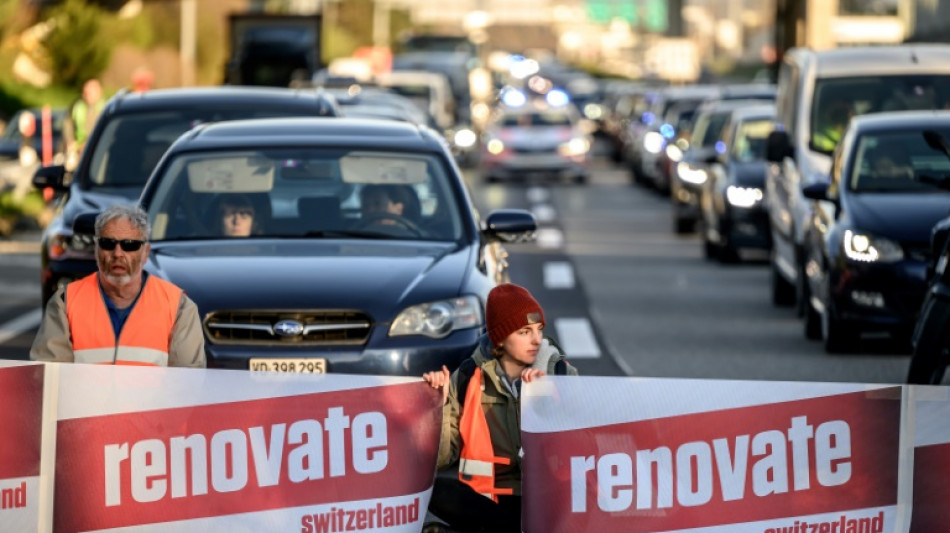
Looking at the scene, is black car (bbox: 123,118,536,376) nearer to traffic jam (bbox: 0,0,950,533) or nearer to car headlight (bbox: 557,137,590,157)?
traffic jam (bbox: 0,0,950,533)

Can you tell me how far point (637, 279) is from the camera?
859 inches

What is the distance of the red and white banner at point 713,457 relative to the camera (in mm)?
7098

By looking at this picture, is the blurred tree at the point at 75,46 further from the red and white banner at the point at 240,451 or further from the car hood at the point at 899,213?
the red and white banner at the point at 240,451

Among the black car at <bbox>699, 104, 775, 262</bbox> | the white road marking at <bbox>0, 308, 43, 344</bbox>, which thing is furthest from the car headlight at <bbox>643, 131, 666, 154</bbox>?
the white road marking at <bbox>0, 308, 43, 344</bbox>

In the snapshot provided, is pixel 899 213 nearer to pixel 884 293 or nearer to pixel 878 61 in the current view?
pixel 884 293

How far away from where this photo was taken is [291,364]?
9328mm

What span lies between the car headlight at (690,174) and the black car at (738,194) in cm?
223

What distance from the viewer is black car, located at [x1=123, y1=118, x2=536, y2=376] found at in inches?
373

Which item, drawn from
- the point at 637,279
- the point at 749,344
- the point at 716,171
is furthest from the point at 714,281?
the point at 749,344

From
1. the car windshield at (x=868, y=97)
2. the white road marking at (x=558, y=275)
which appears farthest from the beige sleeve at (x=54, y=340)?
the white road marking at (x=558, y=275)

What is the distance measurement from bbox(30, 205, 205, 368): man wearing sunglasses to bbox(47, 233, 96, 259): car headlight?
453cm

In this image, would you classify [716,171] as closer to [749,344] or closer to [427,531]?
[749,344]

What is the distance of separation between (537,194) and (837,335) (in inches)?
940

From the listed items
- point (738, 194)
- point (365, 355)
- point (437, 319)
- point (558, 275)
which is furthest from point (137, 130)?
point (738, 194)
